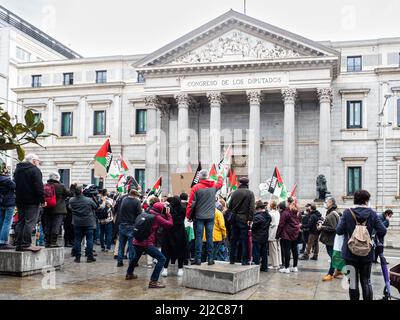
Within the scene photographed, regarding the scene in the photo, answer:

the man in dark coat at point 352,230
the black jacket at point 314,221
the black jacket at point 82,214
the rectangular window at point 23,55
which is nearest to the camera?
the man in dark coat at point 352,230

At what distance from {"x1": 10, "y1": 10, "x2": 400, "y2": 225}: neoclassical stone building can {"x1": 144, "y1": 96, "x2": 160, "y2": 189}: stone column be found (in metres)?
0.08

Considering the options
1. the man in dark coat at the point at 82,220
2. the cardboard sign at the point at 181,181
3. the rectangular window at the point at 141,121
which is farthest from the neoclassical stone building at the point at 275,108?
the man in dark coat at the point at 82,220

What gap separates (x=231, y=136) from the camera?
41844 millimetres

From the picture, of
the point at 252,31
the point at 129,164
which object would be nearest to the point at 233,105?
the point at 252,31

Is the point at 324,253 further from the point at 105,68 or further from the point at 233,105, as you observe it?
the point at 105,68

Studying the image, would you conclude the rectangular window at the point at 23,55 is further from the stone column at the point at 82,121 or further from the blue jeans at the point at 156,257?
the blue jeans at the point at 156,257

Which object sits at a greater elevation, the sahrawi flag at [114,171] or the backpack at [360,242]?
the sahrawi flag at [114,171]

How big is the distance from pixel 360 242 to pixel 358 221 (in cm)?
37

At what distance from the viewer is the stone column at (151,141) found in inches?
1566

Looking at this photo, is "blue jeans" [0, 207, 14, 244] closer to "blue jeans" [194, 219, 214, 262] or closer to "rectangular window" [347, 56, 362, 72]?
"blue jeans" [194, 219, 214, 262]

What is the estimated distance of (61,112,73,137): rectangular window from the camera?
47344mm

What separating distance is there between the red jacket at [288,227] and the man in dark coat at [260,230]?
35 cm

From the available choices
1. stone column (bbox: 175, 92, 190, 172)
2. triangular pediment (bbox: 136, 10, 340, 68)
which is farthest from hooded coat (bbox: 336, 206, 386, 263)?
stone column (bbox: 175, 92, 190, 172)

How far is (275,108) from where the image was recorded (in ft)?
136
